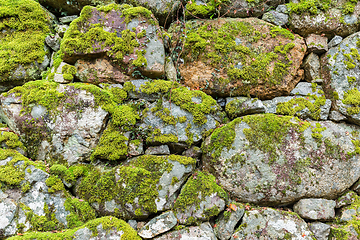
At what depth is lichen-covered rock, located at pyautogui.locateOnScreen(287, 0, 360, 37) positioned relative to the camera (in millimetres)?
5184

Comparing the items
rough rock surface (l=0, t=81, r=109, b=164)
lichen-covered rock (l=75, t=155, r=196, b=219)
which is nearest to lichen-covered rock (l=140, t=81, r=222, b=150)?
lichen-covered rock (l=75, t=155, r=196, b=219)

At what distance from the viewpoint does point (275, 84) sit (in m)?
4.91

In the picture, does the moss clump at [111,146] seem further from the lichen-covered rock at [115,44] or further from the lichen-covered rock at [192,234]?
the lichen-covered rock at [192,234]

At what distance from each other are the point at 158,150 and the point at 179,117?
2.76 feet

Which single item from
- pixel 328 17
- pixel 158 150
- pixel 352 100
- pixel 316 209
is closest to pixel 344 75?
pixel 352 100

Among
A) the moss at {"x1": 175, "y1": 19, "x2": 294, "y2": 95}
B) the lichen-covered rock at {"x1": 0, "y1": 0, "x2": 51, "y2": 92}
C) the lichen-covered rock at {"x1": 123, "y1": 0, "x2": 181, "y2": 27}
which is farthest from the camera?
the lichen-covered rock at {"x1": 123, "y1": 0, "x2": 181, "y2": 27}

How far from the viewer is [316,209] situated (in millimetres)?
4203

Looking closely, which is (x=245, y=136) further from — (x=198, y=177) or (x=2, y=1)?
(x=2, y=1)

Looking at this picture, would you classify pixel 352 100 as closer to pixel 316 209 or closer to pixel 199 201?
pixel 316 209

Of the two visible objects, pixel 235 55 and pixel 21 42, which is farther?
pixel 235 55

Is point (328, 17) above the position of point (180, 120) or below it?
above

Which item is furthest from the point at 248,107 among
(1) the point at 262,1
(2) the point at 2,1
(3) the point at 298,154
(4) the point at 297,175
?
(2) the point at 2,1

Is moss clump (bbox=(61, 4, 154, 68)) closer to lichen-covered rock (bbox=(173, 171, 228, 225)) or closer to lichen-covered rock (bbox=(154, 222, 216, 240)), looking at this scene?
lichen-covered rock (bbox=(173, 171, 228, 225))

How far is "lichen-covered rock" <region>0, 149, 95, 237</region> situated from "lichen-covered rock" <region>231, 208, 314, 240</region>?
9.57 feet
